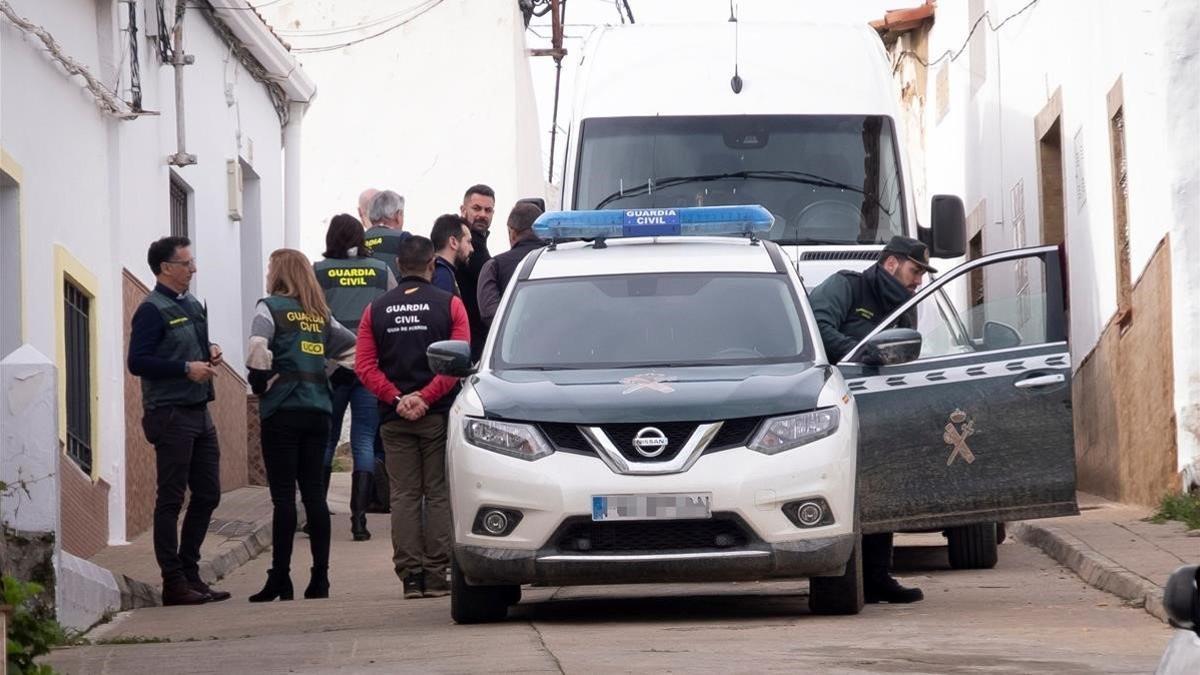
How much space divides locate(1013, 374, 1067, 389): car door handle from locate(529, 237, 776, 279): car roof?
147 centimetres

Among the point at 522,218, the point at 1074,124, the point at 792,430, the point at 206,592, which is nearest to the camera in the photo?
the point at 792,430

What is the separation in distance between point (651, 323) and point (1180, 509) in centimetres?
475

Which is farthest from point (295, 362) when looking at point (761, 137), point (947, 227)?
point (947, 227)

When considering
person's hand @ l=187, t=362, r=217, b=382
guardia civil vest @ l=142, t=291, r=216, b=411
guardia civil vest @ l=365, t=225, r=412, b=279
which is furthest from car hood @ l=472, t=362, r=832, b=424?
guardia civil vest @ l=365, t=225, r=412, b=279

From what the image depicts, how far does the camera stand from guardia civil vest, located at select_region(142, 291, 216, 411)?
1118 centimetres

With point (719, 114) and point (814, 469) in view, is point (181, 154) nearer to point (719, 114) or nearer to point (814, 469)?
point (719, 114)

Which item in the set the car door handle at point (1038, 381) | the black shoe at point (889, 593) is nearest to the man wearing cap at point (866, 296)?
the car door handle at point (1038, 381)

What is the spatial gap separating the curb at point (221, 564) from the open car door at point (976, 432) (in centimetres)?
385

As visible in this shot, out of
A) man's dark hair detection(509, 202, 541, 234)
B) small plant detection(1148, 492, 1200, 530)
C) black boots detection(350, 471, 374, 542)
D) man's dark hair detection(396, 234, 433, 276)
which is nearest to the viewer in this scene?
man's dark hair detection(396, 234, 433, 276)

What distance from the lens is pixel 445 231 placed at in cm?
1264

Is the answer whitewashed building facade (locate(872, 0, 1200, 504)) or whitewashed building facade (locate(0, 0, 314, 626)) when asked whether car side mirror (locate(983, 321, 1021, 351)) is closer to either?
whitewashed building facade (locate(872, 0, 1200, 504))

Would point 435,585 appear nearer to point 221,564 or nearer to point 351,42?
point 221,564

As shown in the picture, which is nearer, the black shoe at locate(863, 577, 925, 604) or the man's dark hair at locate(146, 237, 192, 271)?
the black shoe at locate(863, 577, 925, 604)

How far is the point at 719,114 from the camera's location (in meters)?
14.4
